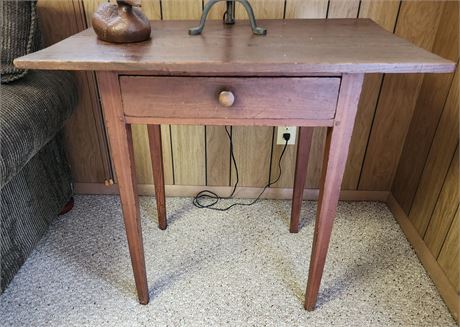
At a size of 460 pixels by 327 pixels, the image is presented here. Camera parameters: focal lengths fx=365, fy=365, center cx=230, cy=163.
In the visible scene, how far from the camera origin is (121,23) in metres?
0.80

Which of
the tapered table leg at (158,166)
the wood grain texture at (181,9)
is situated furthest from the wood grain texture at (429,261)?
the wood grain texture at (181,9)

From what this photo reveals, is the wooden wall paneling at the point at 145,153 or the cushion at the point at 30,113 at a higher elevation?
the cushion at the point at 30,113

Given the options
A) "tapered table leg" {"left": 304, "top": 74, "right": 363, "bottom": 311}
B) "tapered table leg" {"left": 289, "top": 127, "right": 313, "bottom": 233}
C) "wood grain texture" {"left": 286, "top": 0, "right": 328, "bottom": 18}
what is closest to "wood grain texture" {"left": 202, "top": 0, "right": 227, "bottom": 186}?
"tapered table leg" {"left": 289, "top": 127, "right": 313, "bottom": 233}

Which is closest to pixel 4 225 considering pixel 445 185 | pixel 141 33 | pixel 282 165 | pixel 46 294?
pixel 46 294

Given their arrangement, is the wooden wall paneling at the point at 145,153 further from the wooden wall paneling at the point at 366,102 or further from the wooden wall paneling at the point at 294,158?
the wooden wall paneling at the point at 366,102

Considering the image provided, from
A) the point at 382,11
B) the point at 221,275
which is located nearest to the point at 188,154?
the point at 221,275

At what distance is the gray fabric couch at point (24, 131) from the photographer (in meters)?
0.90

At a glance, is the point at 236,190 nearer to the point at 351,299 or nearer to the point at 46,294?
the point at 351,299

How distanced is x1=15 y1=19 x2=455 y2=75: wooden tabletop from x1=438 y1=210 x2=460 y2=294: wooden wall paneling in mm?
530

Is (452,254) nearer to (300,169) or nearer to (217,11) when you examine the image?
(300,169)

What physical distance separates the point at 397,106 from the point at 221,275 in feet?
2.73

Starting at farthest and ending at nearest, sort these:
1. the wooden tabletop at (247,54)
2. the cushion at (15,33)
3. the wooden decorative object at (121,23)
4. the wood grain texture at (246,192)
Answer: the wood grain texture at (246,192)
the cushion at (15,33)
the wooden decorative object at (121,23)
the wooden tabletop at (247,54)

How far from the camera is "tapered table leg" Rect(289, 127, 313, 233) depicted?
112 centimetres

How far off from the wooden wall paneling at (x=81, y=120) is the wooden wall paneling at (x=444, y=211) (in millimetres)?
1148
